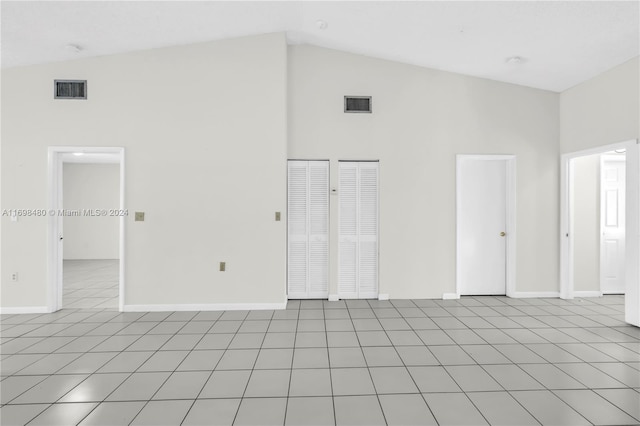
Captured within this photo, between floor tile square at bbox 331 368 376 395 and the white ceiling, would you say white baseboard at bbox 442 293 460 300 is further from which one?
the white ceiling

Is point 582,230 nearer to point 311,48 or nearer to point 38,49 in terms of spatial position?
point 311,48

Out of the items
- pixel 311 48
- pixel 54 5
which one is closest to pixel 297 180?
pixel 311 48

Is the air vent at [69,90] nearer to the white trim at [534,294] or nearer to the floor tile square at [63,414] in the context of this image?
the floor tile square at [63,414]

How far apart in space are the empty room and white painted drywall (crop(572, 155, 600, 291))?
31 mm

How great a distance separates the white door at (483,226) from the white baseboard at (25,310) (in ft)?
19.5

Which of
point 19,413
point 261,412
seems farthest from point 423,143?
point 19,413

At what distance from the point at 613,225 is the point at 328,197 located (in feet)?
15.0

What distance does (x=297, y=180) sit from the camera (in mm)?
5012

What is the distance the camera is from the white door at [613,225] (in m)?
5.21

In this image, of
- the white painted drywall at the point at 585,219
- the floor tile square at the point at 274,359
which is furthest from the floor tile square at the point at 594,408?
the white painted drywall at the point at 585,219

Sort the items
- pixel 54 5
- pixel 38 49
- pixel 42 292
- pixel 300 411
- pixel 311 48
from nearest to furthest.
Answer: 1. pixel 300 411
2. pixel 54 5
3. pixel 38 49
4. pixel 42 292
5. pixel 311 48

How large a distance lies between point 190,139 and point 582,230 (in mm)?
6066

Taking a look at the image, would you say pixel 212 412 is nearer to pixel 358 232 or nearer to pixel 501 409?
pixel 501 409

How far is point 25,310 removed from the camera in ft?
14.4
